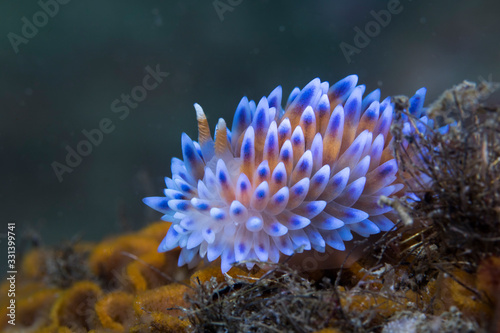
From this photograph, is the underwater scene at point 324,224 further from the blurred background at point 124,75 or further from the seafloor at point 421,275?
the blurred background at point 124,75

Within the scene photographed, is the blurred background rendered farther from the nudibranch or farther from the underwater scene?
the nudibranch

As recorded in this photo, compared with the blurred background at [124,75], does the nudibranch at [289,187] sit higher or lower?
lower

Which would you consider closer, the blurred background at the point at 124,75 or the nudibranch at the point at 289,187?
the nudibranch at the point at 289,187

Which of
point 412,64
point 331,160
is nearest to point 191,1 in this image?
point 412,64

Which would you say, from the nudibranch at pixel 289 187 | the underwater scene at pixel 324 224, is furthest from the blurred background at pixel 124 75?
the nudibranch at pixel 289 187

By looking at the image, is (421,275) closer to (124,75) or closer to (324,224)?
(324,224)

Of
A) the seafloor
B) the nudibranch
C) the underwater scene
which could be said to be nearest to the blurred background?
the underwater scene

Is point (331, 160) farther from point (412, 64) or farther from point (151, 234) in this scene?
point (412, 64)
